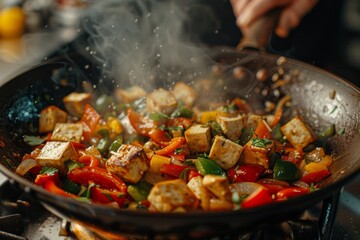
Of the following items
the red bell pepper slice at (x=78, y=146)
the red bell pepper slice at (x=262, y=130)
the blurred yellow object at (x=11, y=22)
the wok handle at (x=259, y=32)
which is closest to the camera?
the red bell pepper slice at (x=78, y=146)

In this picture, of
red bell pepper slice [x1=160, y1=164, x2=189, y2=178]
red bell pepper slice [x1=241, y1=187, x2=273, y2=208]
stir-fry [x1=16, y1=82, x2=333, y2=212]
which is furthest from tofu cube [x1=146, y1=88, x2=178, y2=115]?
red bell pepper slice [x1=241, y1=187, x2=273, y2=208]

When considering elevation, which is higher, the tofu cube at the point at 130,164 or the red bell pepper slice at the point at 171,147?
the tofu cube at the point at 130,164

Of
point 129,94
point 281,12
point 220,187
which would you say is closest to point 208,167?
point 220,187

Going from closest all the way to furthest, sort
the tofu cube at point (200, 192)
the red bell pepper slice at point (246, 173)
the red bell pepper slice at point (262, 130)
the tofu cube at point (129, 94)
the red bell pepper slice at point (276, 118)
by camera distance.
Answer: the tofu cube at point (200, 192) < the red bell pepper slice at point (246, 173) < the red bell pepper slice at point (262, 130) < the red bell pepper slice at point (276, 118) < the tofu cube at point (129, 94)

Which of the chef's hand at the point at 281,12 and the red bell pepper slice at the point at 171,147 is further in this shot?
the chef's hand at the point at 281,12

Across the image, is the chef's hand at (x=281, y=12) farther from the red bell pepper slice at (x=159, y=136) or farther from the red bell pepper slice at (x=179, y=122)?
the red bell pepper slice at (x=159, y=136)

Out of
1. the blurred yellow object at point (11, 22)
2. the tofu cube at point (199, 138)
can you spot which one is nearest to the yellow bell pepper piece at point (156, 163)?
the tofu cube at point (199, 138)

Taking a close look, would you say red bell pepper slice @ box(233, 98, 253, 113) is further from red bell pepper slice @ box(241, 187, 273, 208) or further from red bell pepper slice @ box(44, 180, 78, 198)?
red bell pepper slice @ box(44, 180, 78, 198)
